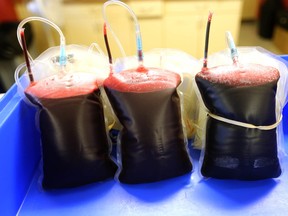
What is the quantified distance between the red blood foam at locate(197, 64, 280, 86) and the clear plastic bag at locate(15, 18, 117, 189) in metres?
0.31

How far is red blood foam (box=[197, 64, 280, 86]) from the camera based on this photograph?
65 centimetres

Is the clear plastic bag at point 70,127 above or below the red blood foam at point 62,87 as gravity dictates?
below

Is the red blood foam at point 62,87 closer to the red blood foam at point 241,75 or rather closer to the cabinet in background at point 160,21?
the red blood foam at point 241,75

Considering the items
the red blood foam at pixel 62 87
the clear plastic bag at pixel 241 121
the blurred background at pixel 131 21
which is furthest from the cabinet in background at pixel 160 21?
the clear plastic bag at pixel 241 121

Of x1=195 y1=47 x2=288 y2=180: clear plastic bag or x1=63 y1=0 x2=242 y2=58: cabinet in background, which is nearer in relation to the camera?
x1=195 y1=47 x2=288 y2=180: clear plastic bag

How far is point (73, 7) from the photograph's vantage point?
224 cm

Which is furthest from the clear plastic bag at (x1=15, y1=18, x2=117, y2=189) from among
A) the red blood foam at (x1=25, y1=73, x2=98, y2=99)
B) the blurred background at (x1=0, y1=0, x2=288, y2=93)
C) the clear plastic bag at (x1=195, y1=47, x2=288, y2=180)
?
the blurred background at (x1=0, y1=0, x2=288, y2=93)

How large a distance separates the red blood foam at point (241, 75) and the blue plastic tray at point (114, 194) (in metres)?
0.29

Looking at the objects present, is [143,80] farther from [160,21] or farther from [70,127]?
[160,21]

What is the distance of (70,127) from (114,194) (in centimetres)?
23

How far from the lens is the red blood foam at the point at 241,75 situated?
65 centimetres

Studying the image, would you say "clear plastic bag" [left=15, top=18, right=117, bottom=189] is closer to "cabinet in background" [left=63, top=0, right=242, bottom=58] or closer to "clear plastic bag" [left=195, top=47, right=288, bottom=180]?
"clear plastic bag" [left=195, top=47, right=288, bottom=180]

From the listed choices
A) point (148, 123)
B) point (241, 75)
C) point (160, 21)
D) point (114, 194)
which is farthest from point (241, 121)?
point (160, 21)

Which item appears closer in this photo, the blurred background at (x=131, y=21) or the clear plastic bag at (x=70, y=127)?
the clear plastic bag at (x=70, y=127)
